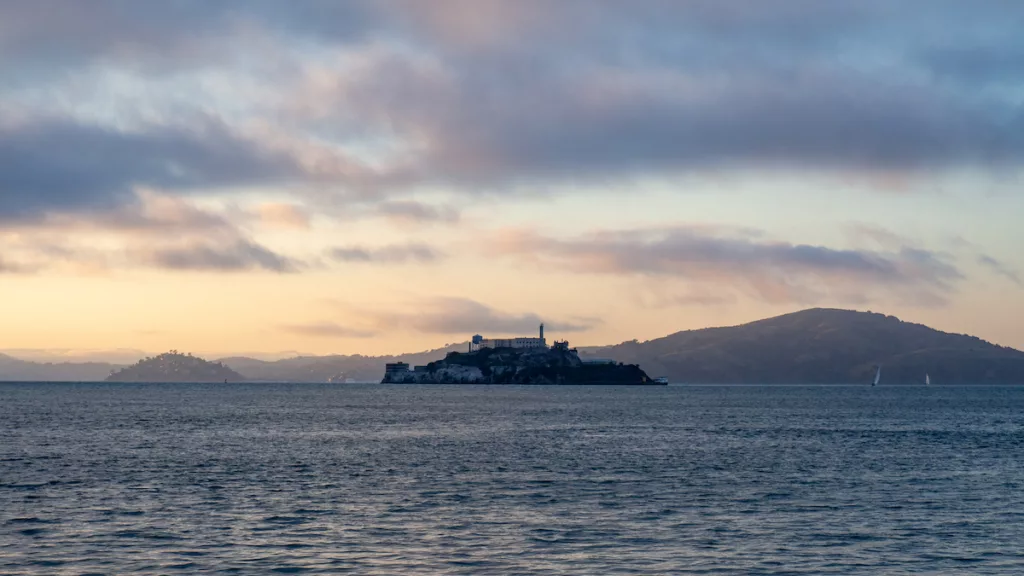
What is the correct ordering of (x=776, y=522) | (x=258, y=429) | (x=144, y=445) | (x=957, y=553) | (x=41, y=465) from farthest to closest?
(x=258, y=429)
(x=144, y=445)
(x=41, y=465)
(x=776, y=522)
(x=957, y=553)

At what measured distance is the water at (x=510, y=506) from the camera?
41438mm

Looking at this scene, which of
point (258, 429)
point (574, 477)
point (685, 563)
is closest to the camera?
point (685, 563)

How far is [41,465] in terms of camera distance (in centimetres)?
7969

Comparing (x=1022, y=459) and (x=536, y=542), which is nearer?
(x=536, y=542)

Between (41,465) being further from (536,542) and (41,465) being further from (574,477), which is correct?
(536,542)

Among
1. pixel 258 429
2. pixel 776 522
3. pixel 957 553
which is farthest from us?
pixel 258 429

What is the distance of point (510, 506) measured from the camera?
184ft

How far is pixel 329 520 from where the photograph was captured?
51281 millimetres

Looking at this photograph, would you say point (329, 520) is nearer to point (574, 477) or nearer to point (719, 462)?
point (574, 477)

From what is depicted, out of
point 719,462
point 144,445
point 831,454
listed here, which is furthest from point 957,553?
point 144,445

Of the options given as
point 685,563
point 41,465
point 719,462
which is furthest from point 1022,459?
point 41,465

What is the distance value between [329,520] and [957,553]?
30.0m

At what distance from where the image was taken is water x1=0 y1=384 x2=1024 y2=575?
41.4 meters

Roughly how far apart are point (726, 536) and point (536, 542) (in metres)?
9.26
